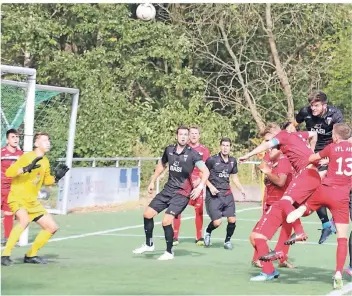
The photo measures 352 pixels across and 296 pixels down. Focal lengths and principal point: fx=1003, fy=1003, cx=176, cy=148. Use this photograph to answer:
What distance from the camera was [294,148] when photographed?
511 inches

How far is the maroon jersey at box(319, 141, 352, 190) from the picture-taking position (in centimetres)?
1198

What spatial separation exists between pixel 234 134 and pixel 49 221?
22.0 meters

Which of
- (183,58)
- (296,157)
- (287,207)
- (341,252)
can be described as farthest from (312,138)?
(183,58)

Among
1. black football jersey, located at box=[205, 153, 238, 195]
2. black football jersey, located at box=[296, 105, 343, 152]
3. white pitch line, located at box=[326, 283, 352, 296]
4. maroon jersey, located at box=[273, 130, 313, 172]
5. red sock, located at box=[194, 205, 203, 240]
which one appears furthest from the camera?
red sock, located at box=[194, 205, 203, 240]

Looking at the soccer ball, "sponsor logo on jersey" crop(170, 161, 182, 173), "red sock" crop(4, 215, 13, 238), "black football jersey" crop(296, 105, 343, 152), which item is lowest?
"red sock" crop(4, 215, 13, 238)

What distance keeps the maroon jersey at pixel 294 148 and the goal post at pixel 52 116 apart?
5633mm

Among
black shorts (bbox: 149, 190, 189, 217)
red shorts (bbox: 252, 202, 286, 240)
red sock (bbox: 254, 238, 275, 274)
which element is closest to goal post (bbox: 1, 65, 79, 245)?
black shorts (bbox: 149, 190, 189, 217)

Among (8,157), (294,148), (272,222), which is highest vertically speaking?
(294,148)

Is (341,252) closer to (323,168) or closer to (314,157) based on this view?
(314,157)

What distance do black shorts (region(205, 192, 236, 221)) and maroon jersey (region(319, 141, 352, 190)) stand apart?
5.16 metres

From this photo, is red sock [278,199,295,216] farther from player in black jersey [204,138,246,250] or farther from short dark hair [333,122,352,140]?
player in black jersey [204,138,246,250]

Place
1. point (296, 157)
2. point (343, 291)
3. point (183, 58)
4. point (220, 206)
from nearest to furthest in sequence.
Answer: point (343, 291) → point (296, 157) → point (220, 206) → point (183, 58)

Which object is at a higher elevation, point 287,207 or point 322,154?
point 322,154

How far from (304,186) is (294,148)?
34.2 inches
